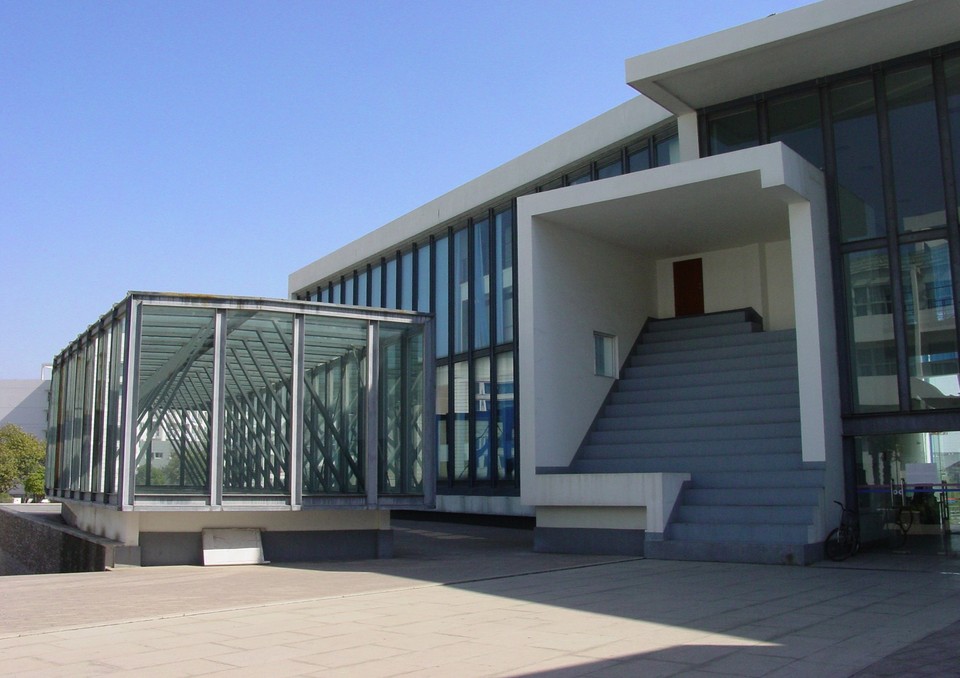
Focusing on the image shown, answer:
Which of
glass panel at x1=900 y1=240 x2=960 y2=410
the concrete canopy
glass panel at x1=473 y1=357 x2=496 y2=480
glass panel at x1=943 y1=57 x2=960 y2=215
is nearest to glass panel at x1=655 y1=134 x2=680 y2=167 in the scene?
the concrete canopy

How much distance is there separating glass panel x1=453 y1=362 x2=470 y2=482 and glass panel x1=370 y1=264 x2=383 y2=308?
5.08m

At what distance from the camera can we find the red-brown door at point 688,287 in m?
20.7

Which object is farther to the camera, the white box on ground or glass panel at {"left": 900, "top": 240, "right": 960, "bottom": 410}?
glass panel at {"left": 900, "top": 240, "right": 960, "bottom": 410}

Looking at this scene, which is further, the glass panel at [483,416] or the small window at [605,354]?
the glass panel at [483,416]

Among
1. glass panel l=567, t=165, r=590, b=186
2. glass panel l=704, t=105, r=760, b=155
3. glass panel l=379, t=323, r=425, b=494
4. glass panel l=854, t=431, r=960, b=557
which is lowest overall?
glass panel l=854, t=431, r=960, b=557

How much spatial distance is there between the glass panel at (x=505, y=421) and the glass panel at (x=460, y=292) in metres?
1.64

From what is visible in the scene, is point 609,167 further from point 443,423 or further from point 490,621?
point 490,621

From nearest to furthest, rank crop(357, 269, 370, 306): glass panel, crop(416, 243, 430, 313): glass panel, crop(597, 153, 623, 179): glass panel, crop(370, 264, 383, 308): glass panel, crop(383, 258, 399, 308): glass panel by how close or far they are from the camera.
Result: crop(597, 153, 623, 179): glass panel < crop(416, 243, 430, 313): glass panel < crop(383, 258, 399, 308): glass panel < crop(370, 264, 383, 308): glass panel < crop(357, 269, 370, 306): glass panel

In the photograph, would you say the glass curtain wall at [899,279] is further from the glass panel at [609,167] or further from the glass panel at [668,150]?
the glass panel at [609,167]

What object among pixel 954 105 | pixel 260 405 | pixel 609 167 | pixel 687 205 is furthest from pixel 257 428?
pixel 954 105

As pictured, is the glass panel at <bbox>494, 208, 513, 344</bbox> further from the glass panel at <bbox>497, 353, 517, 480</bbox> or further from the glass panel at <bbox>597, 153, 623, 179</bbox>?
the glass panel at <bbox>597, 153, 623, 179</bbox>

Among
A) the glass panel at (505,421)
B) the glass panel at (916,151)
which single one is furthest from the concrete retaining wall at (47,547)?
the glass panel at (916,151)

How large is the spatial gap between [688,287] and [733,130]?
4.39m

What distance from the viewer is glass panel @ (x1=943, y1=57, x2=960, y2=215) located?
14734 millimetres
